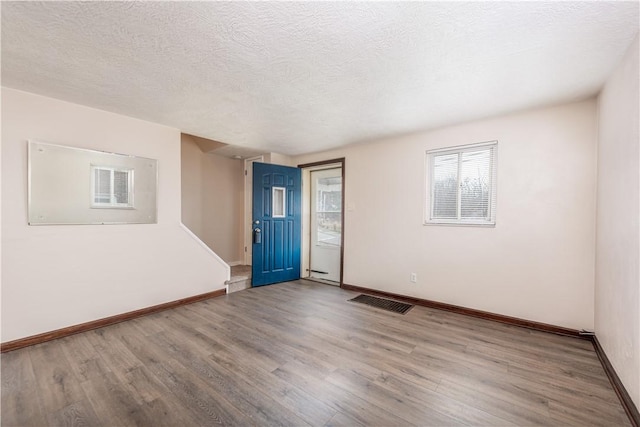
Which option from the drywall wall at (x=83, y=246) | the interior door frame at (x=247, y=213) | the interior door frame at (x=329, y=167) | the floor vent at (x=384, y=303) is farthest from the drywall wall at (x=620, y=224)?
the interior door frame at (x=247, y=213)

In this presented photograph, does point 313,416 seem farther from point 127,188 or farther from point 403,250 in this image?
point 127,188

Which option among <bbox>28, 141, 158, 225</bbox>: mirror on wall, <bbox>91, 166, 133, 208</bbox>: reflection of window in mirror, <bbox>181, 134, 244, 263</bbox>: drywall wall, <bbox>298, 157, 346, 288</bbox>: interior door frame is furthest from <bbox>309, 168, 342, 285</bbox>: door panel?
<bbox>91, 166, 133, 208</bbox>: reflection of window in mirror

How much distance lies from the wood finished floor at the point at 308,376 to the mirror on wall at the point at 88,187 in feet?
3.98

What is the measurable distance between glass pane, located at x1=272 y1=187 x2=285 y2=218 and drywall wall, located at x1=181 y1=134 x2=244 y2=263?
3.98 feet

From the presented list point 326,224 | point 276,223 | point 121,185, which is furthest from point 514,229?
point 121,185

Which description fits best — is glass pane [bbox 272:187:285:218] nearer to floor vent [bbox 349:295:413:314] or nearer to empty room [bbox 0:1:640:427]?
empty room [bbox 0:1:640:427]

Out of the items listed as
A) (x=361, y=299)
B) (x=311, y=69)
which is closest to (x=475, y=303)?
(x=361, y=299)

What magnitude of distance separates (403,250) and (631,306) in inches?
87.0

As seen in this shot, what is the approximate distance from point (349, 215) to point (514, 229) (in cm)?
222

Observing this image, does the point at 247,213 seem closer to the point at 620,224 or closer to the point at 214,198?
the point at 214,198

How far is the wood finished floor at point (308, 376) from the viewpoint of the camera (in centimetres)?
159

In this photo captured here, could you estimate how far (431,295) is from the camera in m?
3.46

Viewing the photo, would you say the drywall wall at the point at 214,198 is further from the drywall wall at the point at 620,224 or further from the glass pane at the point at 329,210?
the drywall wall at the point at 620,224

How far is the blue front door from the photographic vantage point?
4.36m
